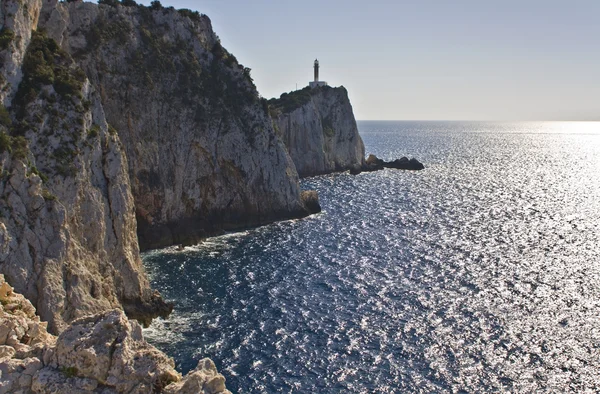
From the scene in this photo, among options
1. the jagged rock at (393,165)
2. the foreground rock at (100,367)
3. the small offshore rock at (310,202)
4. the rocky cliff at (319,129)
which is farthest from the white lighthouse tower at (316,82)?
the foreground rock at (100,367)

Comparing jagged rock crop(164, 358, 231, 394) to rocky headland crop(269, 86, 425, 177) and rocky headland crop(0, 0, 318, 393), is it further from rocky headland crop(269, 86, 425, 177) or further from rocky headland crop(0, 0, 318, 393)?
rocky headland crop(269, 86, 425, 177)

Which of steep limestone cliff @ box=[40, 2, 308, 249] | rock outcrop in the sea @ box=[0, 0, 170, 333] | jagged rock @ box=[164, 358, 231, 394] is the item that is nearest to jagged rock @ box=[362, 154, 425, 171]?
steep limestone cliff @ box=[40, 2, 308, 249]

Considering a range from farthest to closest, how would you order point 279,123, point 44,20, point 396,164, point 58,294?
point 396,164 → point 279,123 → point 44,20 → point 58,294

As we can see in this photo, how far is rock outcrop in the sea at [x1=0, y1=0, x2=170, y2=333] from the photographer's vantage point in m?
35.7

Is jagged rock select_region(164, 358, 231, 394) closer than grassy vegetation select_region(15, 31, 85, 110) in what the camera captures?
Yes

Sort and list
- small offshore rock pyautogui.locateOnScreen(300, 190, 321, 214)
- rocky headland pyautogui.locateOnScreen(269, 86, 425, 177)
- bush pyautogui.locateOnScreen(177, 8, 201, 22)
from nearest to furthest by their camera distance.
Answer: bush pyautogui.locateOnScreen(177, 8, 201, 22) < small offshore rock pyautogui.locateOnScreen(300, 190, 321, 214) < rocky headland pyautogui.locateOnScreen(269, 86, 425, 177)

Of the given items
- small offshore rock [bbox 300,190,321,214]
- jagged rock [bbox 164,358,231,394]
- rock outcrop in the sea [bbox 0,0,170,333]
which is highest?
rock outcrop in the sea [bbox 0,0,170,333]

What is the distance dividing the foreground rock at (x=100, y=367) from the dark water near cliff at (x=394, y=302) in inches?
578

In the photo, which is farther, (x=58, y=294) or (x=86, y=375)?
(x=58, y=294)

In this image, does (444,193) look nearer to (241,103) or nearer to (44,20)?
(241,103)

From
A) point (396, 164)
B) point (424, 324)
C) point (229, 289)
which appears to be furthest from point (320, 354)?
point (396, 164)

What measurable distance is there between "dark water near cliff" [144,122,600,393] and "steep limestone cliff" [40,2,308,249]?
538cm

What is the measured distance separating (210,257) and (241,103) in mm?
28401

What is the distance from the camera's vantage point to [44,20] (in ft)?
167
